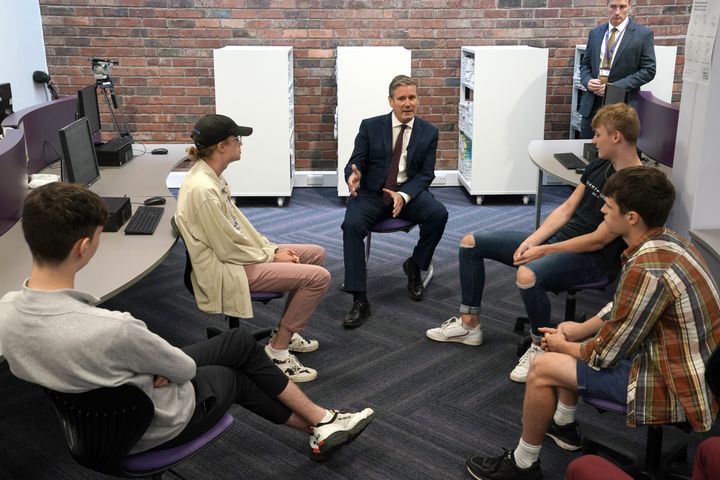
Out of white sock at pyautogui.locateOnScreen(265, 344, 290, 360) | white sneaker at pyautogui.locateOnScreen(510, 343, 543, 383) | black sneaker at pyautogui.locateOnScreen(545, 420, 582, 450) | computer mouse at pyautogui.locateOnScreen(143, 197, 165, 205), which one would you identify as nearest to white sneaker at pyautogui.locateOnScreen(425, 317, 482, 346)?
white sneaker at pyautogui.locateOnScreen(510, 343, 543, 383)

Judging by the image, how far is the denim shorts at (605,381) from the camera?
2.31 metres

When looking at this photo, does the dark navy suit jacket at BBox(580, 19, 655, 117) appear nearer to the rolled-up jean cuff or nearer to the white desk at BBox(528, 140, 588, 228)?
the white desk at BBox(528, 140, 588, 228)

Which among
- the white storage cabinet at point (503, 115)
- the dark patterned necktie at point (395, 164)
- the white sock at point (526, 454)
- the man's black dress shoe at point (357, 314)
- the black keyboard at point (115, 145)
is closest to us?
the white sock at point (526, 454)

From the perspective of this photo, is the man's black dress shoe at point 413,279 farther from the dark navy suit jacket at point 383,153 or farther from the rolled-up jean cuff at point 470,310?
the rolled-up jean cuff at point 470,310

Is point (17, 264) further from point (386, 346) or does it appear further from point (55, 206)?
point (386, 346)

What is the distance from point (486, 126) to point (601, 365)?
3.91m

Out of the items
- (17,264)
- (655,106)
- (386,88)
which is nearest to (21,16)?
(386,88)

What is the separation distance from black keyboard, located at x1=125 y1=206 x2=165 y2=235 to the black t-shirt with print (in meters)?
1.78

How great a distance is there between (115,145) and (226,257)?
1969 millimetres

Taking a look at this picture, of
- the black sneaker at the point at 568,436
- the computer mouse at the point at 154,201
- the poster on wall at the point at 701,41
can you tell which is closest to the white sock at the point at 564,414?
the black sneaker at the point at 568,436

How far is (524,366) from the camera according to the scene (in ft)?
11.1

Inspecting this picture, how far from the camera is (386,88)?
5875 mm

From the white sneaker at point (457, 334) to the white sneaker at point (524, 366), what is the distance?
320 mm

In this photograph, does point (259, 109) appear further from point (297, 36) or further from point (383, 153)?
point (383, 153)
